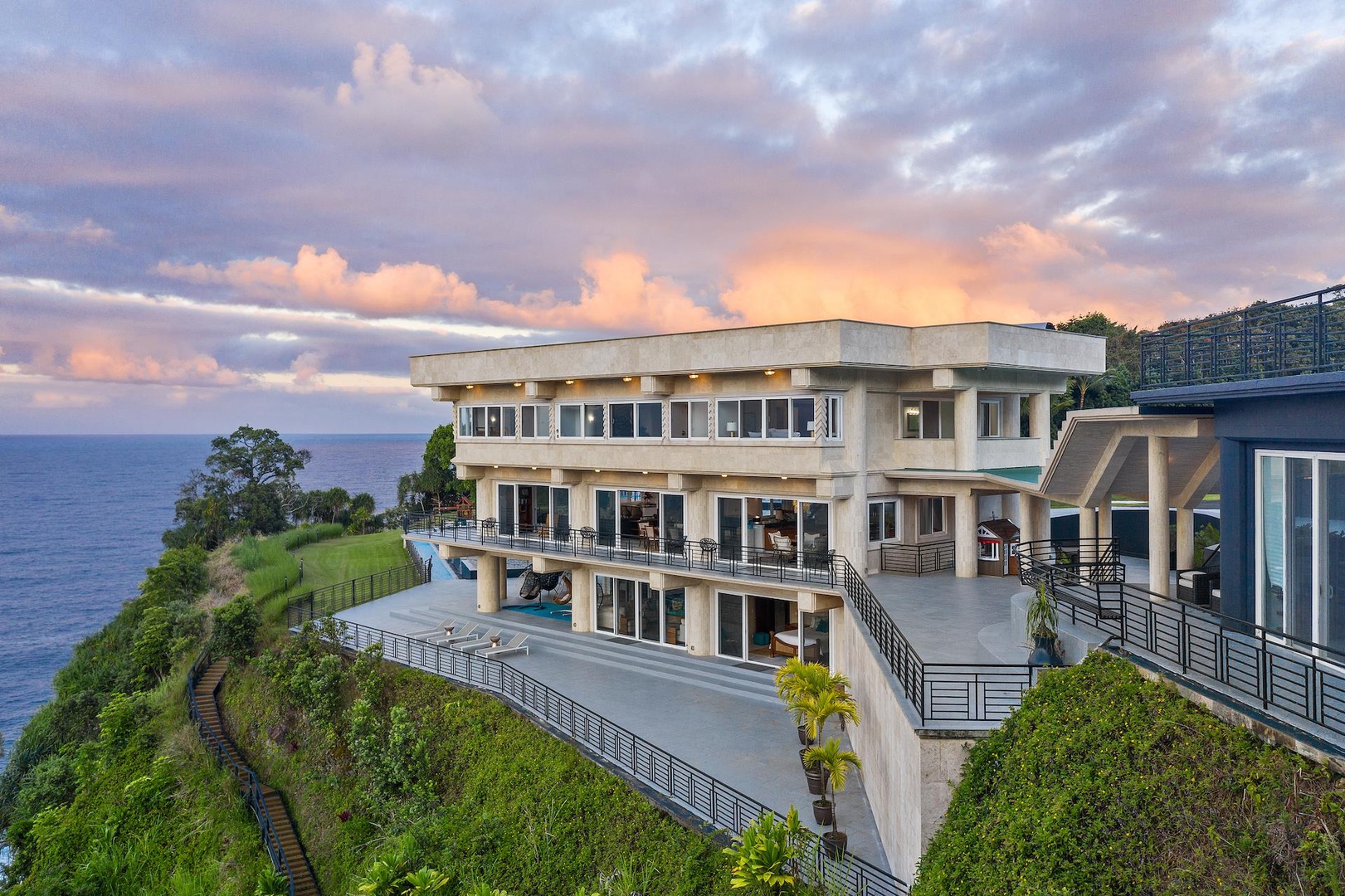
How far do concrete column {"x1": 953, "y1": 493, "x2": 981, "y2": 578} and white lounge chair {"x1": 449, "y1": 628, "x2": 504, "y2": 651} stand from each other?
49.5ft

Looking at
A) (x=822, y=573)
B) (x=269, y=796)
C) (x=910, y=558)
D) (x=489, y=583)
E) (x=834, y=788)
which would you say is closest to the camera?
(x=834, y=788)

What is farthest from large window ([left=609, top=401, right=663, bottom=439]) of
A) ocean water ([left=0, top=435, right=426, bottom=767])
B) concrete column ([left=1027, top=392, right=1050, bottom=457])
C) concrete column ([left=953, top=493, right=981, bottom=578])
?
ocean water ([left=0, top=435, right=426, bottom=767])

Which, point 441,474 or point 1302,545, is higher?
point 1302,545

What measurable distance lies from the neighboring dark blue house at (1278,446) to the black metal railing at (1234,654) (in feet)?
1.65

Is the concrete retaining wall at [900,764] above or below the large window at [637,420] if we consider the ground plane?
below

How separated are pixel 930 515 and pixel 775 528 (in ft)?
17.0

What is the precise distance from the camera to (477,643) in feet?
88.4

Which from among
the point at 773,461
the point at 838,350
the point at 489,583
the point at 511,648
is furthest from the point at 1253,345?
the point at 489,583

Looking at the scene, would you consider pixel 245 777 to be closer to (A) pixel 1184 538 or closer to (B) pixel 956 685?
(B) pixel 956 685

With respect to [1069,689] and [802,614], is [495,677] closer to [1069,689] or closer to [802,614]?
[802,614]

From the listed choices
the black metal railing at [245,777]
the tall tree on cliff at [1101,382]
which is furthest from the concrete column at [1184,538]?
the tall tree on cliff at [1101,382]

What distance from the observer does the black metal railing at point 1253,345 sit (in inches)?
403

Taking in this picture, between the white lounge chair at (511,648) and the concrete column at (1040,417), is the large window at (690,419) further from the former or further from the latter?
the concrete column at (1040,417)

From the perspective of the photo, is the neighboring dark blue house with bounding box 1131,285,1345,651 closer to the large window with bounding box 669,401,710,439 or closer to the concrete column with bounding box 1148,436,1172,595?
the concrete column with bounding box 1148,436,1172,595
